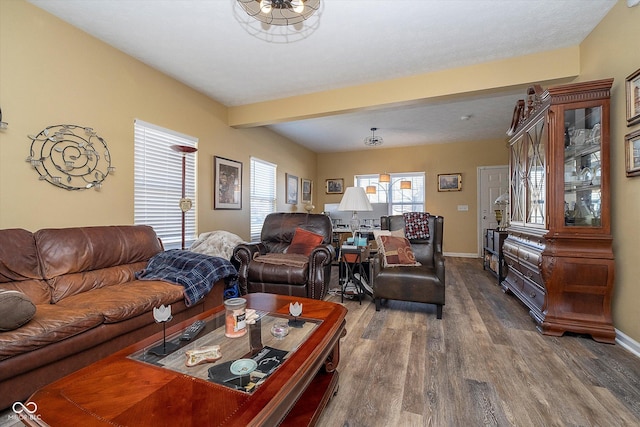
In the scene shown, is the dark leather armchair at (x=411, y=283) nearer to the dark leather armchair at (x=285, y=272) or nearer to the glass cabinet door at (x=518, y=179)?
the dark leather armchair at (x=285, y=272)

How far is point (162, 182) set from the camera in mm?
3217

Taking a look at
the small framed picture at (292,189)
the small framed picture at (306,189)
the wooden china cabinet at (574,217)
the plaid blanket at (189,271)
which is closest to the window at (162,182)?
the plaid blanket at (189,271)

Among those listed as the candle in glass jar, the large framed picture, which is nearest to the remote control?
the candle in glass jar

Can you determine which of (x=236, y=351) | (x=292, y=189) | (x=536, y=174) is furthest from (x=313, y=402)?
(x=292, y=189)

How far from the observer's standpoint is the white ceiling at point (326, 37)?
7.11ft

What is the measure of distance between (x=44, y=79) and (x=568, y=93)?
4291 millimetres

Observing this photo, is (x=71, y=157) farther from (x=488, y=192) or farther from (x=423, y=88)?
(x=488, y=192)

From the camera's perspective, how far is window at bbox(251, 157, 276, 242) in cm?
487

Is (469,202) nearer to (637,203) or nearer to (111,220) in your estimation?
(637,203)

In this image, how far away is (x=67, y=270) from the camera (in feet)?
6.61

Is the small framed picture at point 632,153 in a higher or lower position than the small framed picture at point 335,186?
lower

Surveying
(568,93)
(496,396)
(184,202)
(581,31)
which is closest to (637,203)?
(568,93)

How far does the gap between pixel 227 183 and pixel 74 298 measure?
2.53m

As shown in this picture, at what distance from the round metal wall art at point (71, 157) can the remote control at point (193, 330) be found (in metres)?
1.90
